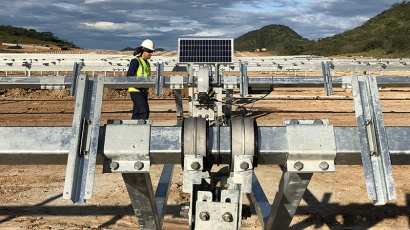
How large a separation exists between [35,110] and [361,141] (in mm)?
12737

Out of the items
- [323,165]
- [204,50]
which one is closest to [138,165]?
[323,165]

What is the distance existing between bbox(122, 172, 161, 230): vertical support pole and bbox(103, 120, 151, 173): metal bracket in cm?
22

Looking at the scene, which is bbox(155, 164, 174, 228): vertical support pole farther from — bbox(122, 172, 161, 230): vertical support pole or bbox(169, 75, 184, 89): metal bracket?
bbox(169, 75, 184, 89): metal bracket

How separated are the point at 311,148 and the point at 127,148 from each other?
2.91 feet

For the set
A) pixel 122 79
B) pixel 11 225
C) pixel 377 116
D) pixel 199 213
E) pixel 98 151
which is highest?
pixel 122 79

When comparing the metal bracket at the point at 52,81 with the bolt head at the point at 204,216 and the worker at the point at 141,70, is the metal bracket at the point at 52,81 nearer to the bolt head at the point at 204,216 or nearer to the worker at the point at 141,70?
the bolt head at the point at 204,216

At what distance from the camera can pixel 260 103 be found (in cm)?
1446

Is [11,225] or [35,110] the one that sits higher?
[35,110]

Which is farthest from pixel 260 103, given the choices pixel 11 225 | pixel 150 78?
pixel 150 78

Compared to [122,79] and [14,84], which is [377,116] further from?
[14,84]

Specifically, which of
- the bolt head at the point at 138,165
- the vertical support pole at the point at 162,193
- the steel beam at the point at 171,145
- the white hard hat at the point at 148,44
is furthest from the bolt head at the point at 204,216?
the white hard hat at the point at 148,44

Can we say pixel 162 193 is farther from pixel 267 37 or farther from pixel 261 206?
pixel 267 37

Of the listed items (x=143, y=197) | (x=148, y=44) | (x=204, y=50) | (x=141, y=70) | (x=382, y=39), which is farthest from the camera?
(x=382, y=39)

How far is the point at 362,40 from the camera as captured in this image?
64.5m
